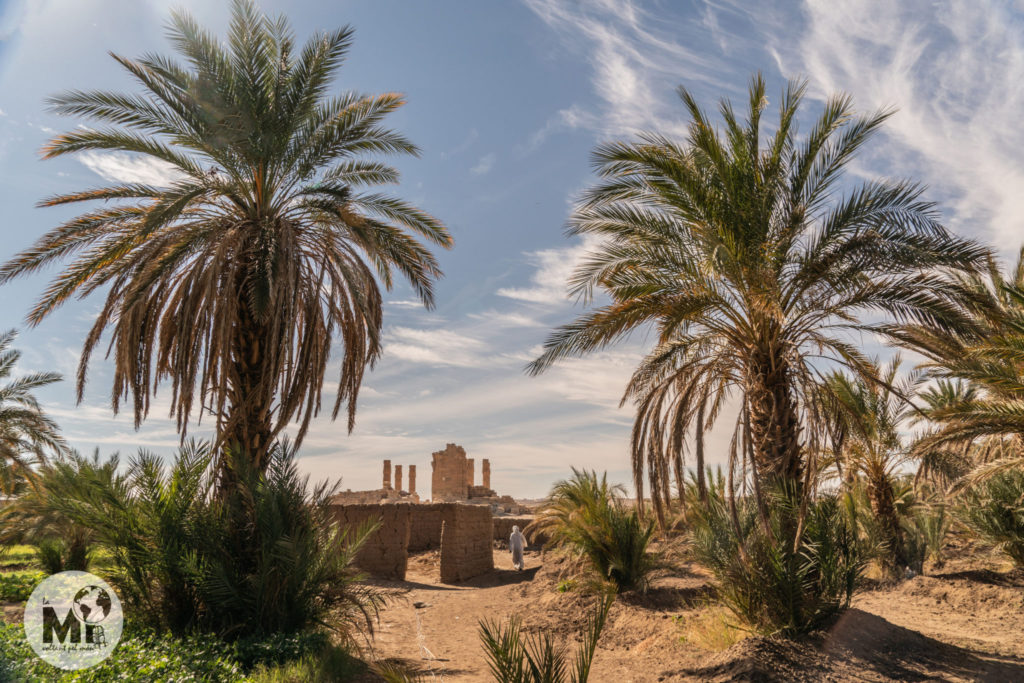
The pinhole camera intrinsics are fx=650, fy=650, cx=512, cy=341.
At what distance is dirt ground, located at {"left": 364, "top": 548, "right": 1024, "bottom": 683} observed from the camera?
7352 millimetres

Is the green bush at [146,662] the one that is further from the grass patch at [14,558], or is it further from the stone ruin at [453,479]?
the stone ruin at [453,479]

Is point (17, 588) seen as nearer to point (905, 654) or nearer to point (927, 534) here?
point (905, 654)

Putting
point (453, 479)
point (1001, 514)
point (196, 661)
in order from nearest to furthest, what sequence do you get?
point (196, 661) < point (1001, 514) < point (453, 479)

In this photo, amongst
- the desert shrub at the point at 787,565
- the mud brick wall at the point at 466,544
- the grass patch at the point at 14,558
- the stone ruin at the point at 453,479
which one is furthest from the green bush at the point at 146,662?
the stone ruin at the point at 453,479

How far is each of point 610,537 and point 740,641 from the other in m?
4.54

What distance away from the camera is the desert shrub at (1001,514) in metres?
13.0

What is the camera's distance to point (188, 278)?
30.2 ft

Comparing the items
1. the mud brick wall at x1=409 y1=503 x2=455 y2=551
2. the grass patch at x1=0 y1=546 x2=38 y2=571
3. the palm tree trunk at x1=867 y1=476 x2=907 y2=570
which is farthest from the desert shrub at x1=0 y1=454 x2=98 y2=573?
the palm tree trunk at x1=867 y1=476 x2=907 y2=570

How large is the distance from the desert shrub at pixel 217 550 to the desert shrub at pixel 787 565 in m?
4.78

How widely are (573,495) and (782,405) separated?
592 centimetres

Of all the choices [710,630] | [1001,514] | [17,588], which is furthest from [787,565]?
[17,588]

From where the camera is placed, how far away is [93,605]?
783cm

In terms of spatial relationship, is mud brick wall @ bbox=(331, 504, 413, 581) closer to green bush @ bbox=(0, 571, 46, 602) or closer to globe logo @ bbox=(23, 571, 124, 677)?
green bush @ bbox=(0, 571, 46, 602)

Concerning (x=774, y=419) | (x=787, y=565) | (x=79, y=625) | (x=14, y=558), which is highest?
(x=774, y=419)
